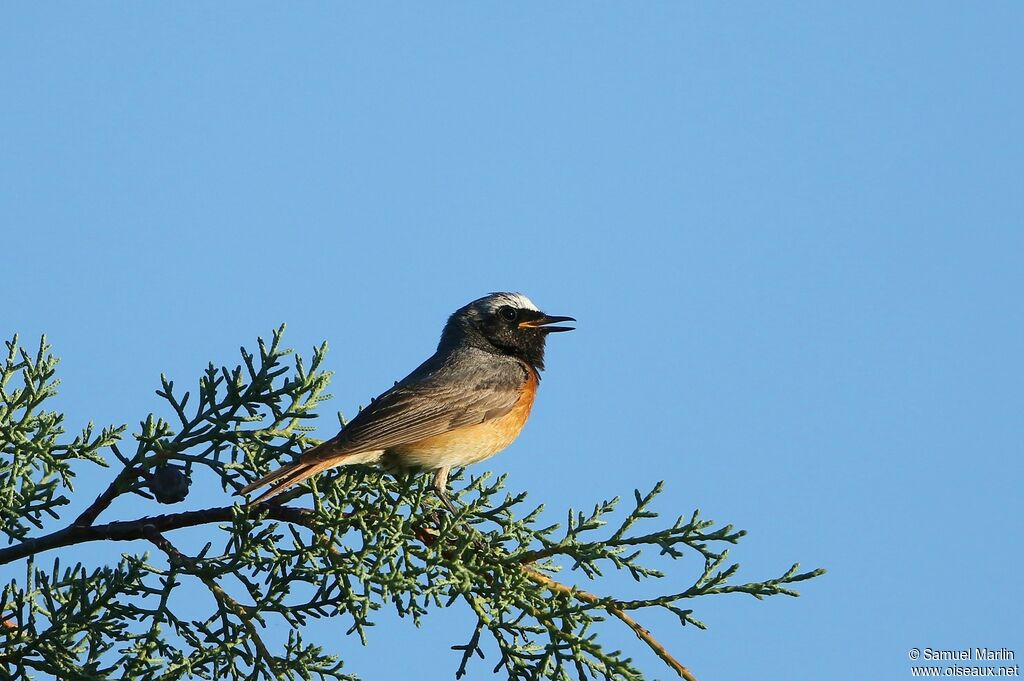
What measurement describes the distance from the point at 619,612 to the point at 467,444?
264cm

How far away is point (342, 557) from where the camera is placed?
5094 mm

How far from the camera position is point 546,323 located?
884 centimetres

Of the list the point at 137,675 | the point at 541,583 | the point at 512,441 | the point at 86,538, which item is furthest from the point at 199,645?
the point at 512,441

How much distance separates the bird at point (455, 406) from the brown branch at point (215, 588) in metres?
0.39

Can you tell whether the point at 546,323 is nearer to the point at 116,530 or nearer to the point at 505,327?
the point at 505,327

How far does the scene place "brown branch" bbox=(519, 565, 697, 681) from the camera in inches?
190


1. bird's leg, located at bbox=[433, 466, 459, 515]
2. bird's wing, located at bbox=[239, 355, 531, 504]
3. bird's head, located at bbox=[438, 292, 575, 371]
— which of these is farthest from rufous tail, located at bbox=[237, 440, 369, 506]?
bird's head, located at bbox=[438, 292, 575, 371]

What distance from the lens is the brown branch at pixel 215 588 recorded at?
16.4 ft

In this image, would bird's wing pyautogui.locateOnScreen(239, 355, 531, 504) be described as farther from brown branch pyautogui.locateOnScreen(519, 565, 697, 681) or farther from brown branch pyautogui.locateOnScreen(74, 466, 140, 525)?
brown branch pyautogui.locateOnScreen(519, 565, 697, 681)

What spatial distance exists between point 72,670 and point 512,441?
12.5 feet

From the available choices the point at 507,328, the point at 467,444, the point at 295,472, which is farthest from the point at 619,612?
the point at 507,328

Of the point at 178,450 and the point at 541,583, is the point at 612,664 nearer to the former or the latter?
the point at 541,583

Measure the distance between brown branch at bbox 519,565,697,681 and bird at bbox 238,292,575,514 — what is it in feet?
3.36

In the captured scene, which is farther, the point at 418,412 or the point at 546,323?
the point at 546,323
